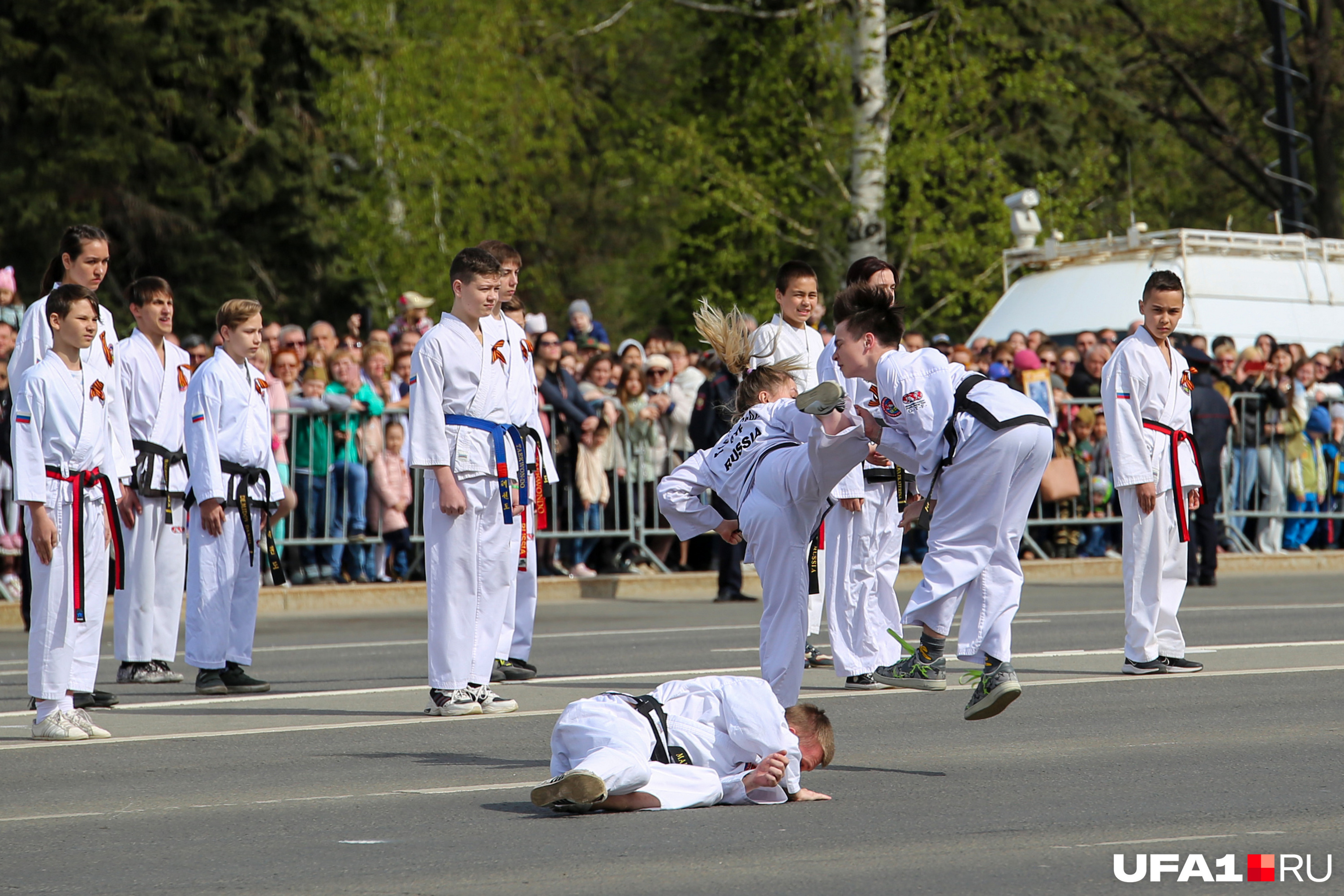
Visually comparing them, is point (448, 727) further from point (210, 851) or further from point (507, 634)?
point (210, 851)

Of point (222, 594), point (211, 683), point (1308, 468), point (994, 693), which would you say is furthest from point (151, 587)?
point (1308, 468)

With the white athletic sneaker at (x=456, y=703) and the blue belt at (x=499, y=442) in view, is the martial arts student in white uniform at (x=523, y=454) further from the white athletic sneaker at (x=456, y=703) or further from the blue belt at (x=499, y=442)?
the white athletic sneaker at (x=456, y=703)

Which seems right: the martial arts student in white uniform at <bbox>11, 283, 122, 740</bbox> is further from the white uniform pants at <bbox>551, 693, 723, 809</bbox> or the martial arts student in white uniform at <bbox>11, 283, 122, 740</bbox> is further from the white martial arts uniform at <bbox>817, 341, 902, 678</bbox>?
the white martial arts uniform at <bbox>817, 341, 902, 678</bbox>

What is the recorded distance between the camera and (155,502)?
11594mm

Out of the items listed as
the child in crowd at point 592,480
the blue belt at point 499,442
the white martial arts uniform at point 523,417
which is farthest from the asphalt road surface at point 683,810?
the child in crowd at point 592,480

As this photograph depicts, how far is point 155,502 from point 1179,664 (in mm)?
6415

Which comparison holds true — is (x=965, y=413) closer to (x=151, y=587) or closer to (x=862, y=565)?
(x=862, y=565)

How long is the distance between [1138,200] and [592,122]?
1423cm

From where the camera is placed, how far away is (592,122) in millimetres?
48219

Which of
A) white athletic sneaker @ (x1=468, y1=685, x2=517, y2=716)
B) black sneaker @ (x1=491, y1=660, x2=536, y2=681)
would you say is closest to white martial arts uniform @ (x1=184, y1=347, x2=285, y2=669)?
black sneaker @ (x1=491, y1=660, x2=536, y2=681)

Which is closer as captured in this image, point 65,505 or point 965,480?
point 965,480

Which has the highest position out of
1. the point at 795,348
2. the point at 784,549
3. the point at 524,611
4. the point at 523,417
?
the point at 795,348

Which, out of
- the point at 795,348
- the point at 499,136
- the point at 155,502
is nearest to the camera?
the point at 795,348

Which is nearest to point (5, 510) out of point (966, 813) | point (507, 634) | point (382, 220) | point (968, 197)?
point (507, 634)
